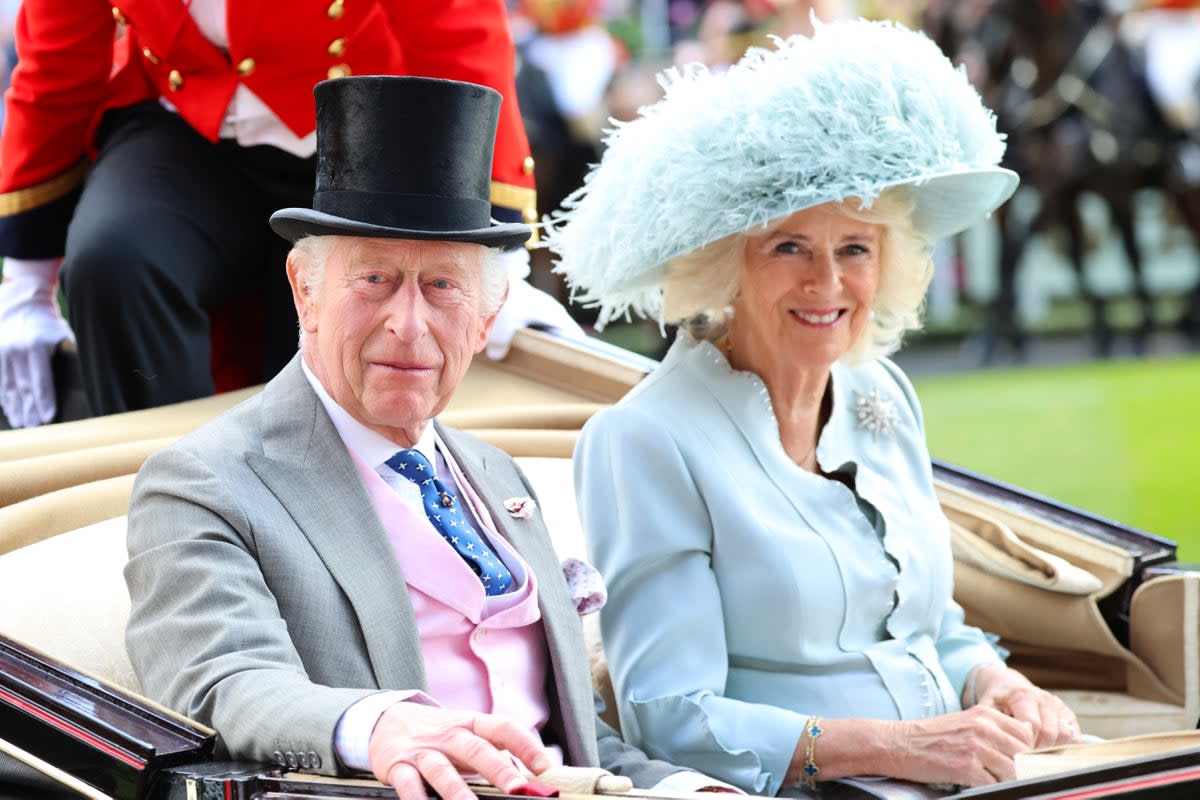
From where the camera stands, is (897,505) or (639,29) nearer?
(897,505)

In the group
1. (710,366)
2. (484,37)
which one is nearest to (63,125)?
(484,37)

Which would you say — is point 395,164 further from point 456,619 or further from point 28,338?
point 28,338

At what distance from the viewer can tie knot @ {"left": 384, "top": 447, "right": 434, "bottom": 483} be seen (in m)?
2.04

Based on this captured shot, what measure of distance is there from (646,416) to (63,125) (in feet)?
4.30

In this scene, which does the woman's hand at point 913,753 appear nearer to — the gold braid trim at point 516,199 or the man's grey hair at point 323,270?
the man's grey hair at point 323,270

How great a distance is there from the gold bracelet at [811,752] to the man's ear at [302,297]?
32.2 inches

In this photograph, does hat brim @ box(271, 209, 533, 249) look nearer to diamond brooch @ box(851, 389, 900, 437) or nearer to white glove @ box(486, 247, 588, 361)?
diamond brooch @ box(851, 389, 900, 437)

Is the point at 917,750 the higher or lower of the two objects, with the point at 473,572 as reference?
lower

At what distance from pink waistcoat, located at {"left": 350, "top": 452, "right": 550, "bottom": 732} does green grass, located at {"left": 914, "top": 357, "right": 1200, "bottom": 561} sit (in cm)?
375

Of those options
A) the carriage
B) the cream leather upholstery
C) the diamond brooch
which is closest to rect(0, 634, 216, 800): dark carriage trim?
the carriage

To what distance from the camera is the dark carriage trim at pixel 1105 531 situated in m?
2.88

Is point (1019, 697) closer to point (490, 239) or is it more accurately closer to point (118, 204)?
point (490, 239)

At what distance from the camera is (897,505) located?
257 cm

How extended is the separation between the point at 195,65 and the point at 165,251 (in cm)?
32
